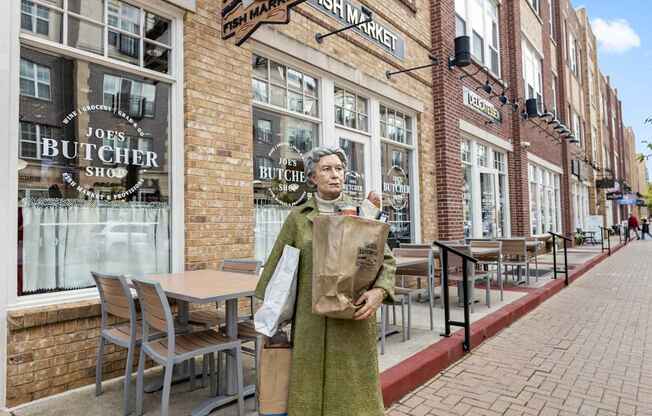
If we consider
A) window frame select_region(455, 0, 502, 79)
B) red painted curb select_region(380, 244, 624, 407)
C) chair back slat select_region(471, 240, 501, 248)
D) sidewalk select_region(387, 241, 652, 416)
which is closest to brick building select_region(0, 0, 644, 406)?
chair back slat select_region(471, 240, 501, 248)

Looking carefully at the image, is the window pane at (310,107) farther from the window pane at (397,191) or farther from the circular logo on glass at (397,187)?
the circular logo on glass at (397,187)

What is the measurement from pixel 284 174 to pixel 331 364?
12.2 ft

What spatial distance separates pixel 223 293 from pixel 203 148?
6.59 feet

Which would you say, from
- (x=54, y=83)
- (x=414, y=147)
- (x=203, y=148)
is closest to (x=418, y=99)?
(x=414, y=147)

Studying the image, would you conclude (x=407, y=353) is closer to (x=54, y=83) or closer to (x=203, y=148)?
(x=203, y=148)

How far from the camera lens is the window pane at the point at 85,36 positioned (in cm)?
357

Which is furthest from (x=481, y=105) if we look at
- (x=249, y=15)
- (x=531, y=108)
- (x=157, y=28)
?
(x=157, y=28)

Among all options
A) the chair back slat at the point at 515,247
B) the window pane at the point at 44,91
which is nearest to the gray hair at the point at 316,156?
the window pane at the point at 44,91

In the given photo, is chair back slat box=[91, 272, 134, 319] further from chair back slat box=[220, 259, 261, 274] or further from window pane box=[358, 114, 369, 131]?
window pane box=[358, 114, 369, 131]

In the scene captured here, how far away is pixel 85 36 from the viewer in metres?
3.66

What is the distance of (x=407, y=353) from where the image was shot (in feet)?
13.2

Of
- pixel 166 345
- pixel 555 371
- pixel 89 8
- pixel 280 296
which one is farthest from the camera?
pixel 555 371

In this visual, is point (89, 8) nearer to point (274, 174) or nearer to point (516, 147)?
point (274, 174)

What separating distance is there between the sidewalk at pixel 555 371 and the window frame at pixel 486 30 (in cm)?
655
